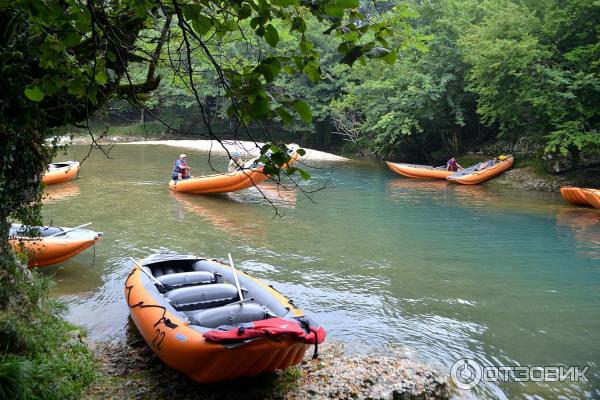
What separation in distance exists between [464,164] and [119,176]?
48.4 ft

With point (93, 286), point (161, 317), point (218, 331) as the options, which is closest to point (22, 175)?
point (161, 317)

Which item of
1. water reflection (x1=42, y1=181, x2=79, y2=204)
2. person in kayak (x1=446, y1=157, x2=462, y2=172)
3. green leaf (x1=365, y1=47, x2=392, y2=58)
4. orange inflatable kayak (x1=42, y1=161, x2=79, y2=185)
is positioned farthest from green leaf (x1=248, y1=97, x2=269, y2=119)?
person in kayak (x1=446, y1=157, x2=462, y2=172)

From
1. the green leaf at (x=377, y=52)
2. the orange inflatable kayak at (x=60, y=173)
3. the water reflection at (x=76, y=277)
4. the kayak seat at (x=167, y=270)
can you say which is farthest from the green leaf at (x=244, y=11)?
the orange inflatable kayak at (x=60, y=173)

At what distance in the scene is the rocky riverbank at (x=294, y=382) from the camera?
474cm

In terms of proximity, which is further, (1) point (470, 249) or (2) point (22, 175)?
(1) point (470, 249)

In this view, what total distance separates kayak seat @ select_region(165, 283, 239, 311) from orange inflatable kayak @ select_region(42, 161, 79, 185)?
459 inches

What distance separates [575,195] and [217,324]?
44.9 feet

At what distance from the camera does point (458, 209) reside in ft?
49.0

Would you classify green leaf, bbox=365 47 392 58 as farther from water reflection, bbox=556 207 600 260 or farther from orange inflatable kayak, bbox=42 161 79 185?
orange inflatable kayak, bbox=42 161 79 185

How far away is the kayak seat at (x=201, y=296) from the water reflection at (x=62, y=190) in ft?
31.4

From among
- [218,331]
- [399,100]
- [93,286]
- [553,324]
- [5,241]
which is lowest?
[93,286]

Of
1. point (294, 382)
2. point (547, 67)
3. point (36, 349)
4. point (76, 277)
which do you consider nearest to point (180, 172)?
point (76, 277)

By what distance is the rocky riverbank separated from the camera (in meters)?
4.74

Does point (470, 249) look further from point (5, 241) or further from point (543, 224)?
point (5, 241)
